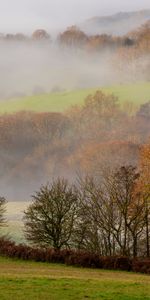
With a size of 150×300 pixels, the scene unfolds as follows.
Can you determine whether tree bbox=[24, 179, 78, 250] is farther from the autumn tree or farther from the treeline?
the treeline

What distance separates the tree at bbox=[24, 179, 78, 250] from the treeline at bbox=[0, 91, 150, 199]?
76.3 m

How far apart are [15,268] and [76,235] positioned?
15.6 m

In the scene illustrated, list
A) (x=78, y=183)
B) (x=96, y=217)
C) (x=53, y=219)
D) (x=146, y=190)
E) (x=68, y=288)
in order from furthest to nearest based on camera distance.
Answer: (x=78, y=183) < (x=53, y=219) < (x=96, y=217) < (x=146, y=190) < (x=68, y=288)

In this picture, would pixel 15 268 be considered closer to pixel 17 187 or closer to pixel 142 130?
pixel 17 187

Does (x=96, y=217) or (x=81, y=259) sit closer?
(x=81, y=259)

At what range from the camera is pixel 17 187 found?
6260 inches

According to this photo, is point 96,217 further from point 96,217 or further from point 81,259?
point 81,259

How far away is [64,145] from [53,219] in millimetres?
124155

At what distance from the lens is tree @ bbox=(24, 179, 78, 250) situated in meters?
53.7

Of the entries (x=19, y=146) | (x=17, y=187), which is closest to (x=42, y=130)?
(x=19, y=146)

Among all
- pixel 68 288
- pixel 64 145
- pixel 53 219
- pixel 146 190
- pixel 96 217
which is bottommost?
pixel 68 288

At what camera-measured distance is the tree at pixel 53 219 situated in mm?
53656

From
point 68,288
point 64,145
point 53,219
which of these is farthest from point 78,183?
point 68,288

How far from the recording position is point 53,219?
54.6 m
